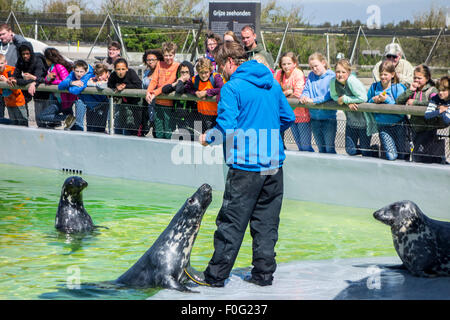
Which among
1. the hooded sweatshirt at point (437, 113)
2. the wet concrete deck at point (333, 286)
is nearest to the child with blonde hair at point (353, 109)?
the hooded sweatshirt at point (437, 113)

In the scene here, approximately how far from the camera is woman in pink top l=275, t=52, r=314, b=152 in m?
10.1

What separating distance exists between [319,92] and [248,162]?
4.42 m

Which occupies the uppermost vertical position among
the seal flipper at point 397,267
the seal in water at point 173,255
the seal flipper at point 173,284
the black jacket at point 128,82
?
the black jacket at point 128,82

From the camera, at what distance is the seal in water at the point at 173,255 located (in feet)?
20.7

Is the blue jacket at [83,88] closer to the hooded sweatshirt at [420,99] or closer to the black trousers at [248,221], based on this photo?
the hooded sweatshirt at [420,99]

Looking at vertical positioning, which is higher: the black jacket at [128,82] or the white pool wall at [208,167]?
the black jacket at [128,82]

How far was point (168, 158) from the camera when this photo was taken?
37.3 ft

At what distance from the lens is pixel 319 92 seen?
33.3 ft

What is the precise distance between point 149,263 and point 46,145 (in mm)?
7007

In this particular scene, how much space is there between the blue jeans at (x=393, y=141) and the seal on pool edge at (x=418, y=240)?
2.84 meters

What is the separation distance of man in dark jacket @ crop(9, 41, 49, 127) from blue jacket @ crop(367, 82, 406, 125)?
616 cm

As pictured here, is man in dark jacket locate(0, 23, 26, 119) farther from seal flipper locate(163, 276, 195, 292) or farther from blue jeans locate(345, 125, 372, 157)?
seal flipper locate(163, 276, 195, 292)
